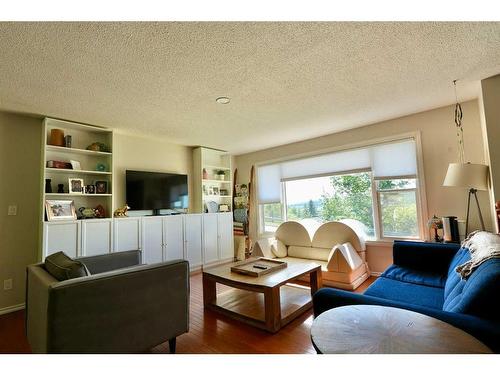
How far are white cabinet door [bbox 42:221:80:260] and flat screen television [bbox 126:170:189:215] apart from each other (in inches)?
36.4

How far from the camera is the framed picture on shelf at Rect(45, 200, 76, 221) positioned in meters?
2.92

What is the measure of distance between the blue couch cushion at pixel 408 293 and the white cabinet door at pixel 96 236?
125 inches

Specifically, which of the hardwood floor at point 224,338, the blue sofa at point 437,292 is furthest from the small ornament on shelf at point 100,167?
the blue sofa at point 437,292

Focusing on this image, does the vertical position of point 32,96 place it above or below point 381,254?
above

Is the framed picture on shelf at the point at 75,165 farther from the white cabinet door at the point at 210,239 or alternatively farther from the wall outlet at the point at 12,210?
the white cabinet door at the point at 210,239

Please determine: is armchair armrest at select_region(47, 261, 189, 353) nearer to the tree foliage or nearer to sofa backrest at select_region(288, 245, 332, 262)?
sofa backrest at select_region(288, 245, 332, 262)

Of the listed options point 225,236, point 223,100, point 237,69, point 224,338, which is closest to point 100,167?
point 223,100

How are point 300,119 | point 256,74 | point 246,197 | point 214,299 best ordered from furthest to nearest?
point 246,197 < point 300,119 < point 214,299 < point 256,74

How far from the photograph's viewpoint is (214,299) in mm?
2746

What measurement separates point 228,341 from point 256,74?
233 cm

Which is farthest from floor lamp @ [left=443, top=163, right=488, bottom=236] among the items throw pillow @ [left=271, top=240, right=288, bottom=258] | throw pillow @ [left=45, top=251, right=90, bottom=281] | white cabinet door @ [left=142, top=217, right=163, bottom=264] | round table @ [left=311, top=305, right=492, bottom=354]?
white cabinet door @ [left=142, top=217, right=163, bottom=264]

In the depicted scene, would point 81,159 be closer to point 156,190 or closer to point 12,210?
point 12,210
